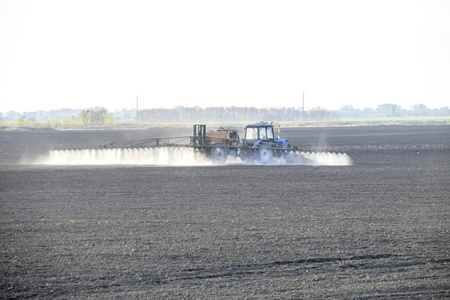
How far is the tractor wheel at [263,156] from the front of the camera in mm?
28688

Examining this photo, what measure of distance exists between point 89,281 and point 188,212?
5.68 meters

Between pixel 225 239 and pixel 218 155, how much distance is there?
57.3 feet

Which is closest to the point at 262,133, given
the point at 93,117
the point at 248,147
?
the point at 248,147

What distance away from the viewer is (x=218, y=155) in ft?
93.9

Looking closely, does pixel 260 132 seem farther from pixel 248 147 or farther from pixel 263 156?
pixel 248 147

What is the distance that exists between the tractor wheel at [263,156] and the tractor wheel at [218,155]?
1.73 m

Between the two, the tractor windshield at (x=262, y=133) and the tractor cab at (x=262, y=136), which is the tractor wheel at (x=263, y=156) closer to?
the tractor cab at (x=262, y=136)

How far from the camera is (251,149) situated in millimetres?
28844

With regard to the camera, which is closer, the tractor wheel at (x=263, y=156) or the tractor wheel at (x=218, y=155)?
the tractor wheel at (x=218, y=155)

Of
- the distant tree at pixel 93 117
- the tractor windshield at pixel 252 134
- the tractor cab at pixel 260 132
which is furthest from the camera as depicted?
the distant tree at pixel 93 117

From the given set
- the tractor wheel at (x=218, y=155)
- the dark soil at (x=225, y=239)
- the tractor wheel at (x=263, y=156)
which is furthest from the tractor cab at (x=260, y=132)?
the dark soil at (x=225, y=239)

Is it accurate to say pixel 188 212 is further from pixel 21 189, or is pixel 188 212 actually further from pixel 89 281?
pixel 21 189

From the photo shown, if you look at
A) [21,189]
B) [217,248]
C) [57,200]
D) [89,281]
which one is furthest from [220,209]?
[21,189]

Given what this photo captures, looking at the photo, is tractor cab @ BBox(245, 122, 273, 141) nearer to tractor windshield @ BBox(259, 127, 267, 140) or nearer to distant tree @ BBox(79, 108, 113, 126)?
tractor windshield @ BBox(259, 127, 267, 140)
